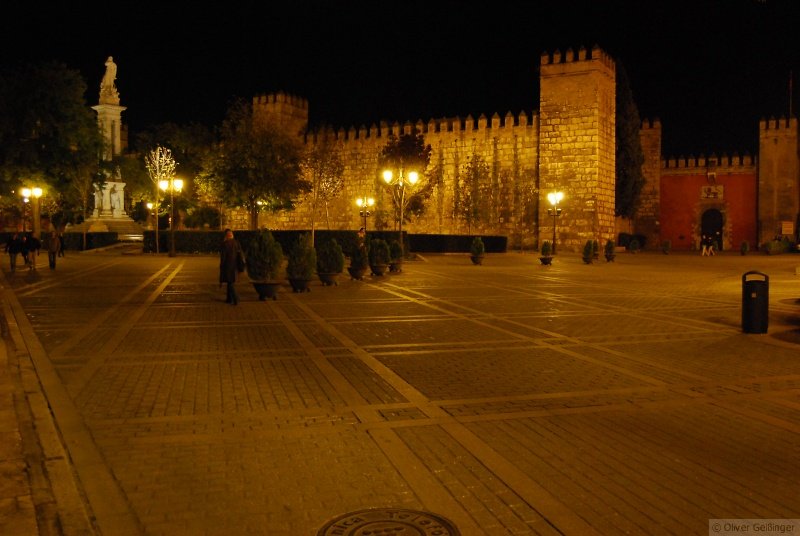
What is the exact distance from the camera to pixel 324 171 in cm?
4603

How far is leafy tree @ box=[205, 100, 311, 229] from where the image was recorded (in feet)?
131

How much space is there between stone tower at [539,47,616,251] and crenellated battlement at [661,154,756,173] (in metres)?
10.2

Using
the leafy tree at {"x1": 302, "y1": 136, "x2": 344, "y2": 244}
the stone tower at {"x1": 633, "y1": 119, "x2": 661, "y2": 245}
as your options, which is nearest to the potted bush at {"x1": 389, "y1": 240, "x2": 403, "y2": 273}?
the leafy tree at {"x1": 302, "y1": 136, "x2": 344, "y2": 244}

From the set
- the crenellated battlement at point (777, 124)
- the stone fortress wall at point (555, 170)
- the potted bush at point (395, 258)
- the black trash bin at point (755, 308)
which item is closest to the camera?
the black trash bin at point (755, 308)

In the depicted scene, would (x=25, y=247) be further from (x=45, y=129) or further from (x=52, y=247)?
(x=45, y=129)

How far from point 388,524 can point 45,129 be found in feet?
124

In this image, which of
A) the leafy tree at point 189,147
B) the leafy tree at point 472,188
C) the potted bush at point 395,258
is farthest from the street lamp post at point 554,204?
the leafy tree at point 189,147

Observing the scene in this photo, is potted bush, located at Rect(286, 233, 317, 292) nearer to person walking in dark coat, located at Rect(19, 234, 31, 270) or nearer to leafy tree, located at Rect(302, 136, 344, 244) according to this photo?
person walking in dark coat, located at Rect(19, 234, 31, 270)

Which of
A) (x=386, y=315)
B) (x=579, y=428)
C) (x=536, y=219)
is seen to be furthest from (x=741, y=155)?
(x=579, y=428)

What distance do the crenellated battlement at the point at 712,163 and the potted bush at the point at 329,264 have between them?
112 ft

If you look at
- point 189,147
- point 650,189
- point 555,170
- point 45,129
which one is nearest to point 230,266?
point 555,170

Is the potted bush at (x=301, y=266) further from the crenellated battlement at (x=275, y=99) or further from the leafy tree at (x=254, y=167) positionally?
the crenellated battlement at (x=275, y=99)

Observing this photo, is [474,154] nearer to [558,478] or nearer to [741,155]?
[741,155]

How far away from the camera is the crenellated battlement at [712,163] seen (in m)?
44.7
